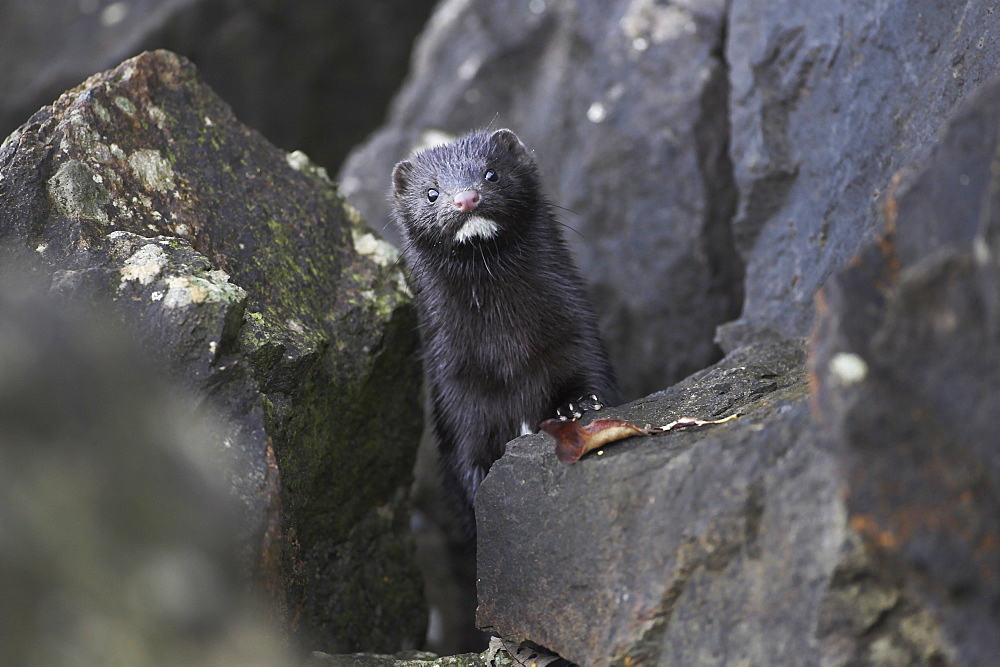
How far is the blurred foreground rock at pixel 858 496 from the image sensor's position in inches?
84.8

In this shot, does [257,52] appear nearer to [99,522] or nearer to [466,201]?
[466,201]

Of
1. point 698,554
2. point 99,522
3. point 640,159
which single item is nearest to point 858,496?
point 698,554

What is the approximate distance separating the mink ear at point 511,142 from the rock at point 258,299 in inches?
35.1

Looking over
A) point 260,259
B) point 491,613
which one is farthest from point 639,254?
point 491,613

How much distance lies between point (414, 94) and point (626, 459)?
18.5 feet

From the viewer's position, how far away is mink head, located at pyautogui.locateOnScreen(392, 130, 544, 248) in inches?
189

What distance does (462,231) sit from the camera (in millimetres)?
4801

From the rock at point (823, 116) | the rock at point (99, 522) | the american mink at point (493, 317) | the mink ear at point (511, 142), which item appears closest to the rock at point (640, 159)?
the rock at point (823, 116)

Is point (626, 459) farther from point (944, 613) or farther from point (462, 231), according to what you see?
point (462, 231)

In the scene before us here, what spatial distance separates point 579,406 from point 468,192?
119 centimetres

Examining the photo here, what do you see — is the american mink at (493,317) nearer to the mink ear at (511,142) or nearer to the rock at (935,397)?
the mink ear at (511,142)

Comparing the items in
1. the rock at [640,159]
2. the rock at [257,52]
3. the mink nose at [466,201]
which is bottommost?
the mink nose at [466,201]

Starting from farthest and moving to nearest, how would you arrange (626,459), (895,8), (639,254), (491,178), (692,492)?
(639,254)
(491,178)
(895,8)
(626,459)
(692,492)

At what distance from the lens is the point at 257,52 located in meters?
9.51
